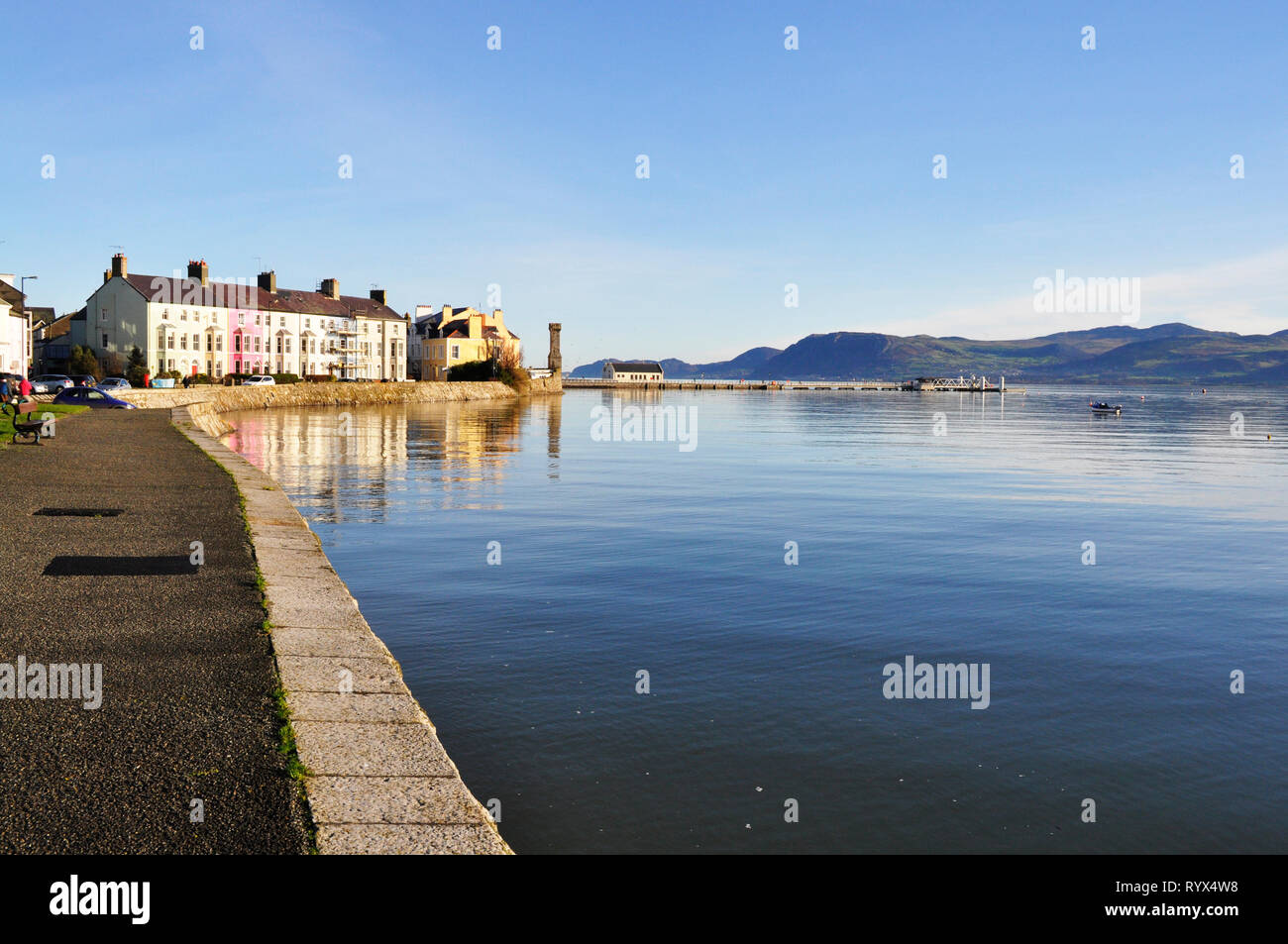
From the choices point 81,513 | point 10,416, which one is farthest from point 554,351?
point 81,513

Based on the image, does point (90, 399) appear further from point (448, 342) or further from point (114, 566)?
point (448, 342)

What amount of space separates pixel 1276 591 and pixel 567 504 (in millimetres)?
15744

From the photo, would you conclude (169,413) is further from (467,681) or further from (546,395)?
(546,395)

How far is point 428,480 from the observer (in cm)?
3219

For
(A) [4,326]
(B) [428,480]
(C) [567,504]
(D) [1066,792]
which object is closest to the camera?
(D) [1066,792]

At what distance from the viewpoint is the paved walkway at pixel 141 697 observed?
19.6 ft

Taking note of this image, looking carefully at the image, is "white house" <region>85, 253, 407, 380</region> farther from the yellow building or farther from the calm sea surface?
the calm sea surface

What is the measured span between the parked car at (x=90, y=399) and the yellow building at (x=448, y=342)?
86.8 metres

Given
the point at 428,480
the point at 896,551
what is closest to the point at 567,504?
the point at 428,480

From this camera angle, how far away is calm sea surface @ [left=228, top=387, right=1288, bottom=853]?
8180 mm

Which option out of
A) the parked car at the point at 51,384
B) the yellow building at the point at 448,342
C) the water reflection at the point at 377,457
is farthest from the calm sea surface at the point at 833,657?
the yellow building at the point at 448,342

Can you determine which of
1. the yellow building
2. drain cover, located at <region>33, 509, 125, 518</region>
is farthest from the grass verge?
the yellow building

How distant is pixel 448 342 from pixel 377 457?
114 metres
